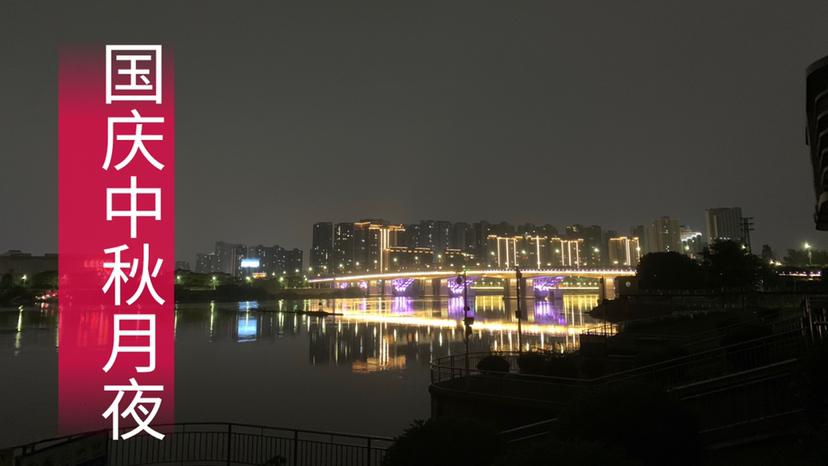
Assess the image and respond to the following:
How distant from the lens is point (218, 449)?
17.7 meters

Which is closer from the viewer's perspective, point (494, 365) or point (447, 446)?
point (447, 446)

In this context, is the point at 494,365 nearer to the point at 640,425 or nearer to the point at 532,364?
the point at 532,364

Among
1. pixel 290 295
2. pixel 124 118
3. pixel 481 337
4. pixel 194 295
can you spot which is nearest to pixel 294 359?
pixel 481 337

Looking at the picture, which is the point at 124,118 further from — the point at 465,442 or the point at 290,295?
the point at 290,295

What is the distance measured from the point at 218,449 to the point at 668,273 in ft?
216

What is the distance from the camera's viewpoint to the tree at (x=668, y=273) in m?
67.1

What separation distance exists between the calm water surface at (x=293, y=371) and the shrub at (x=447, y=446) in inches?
571

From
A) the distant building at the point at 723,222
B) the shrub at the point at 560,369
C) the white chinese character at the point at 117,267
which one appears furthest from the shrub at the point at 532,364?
the distant building at the point at 723,222

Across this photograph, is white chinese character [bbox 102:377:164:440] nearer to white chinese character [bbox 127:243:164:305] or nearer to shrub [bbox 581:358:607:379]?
white chinese character [bbox 127:243:164:305]

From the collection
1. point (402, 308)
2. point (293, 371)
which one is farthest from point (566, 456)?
point (402, 308)

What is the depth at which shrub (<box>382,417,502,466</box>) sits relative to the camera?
6.53 metres

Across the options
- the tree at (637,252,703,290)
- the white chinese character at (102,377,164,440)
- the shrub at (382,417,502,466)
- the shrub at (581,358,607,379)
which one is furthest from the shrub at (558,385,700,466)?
the tree at (637,252,703,290)

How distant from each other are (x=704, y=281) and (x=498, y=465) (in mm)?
70214

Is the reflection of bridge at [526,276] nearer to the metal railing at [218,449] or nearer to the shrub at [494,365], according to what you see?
the shrub at [494,365]
